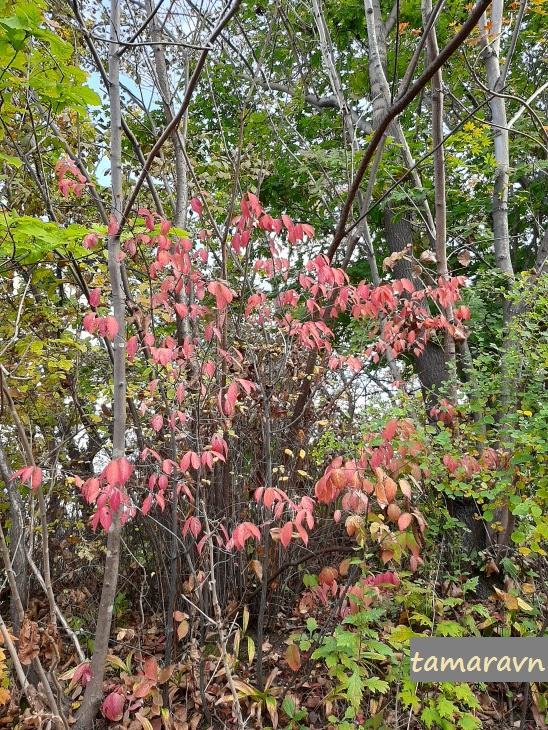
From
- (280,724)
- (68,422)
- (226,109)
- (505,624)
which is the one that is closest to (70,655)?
(280,724)

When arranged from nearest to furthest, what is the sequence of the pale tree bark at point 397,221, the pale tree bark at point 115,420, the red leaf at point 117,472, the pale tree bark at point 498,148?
the red leaf at point 117,472
the pale tree bark at point 115,420
the pale tree bark at point 498,148
the pale tree bark at point 397,221

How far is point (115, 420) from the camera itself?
2.28 meters

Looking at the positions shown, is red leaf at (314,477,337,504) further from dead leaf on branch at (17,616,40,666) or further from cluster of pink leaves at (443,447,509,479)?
dead leaf on branch at (17,616,40,666)

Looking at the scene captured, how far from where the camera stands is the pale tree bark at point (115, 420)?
2.20m

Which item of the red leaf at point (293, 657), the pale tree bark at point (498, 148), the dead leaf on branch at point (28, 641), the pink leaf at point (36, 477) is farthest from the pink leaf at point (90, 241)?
the pale tree bark at point (498, 148)

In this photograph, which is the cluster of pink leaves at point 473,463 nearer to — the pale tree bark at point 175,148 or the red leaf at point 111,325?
the red leaf at point 111,325

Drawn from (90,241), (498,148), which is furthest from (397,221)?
(90,241)

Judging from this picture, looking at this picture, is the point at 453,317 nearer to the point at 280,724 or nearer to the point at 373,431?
the point at 373,431

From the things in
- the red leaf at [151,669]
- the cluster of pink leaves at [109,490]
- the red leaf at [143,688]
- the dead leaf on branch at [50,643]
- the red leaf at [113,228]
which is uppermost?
the red leaf at [113,228]

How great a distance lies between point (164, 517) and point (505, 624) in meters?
1.91

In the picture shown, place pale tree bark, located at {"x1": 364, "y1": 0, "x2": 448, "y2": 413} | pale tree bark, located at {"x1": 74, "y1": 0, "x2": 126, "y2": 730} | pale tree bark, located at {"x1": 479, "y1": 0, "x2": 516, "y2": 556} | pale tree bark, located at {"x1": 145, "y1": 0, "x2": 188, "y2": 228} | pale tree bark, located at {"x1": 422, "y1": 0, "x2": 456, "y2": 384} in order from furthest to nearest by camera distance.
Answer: pale tree bark, located at {"x1": 364, "y1": 0, "x2": 448, "y2": 413}
pale tree bark, located at {"x1": 479, "y1": 0, "x2": 516, "y2": 556}
pale tree bark, located at {"x1": 145, "y1": 0, "x2": 188, "y2": 228}
pale tree bark, located at {"x1": 422, "y1": 0, "x2": 456, "y2": 384}
pale tree bark, located at {"x1": 74, "y1": 0, "x2": 126, "y2": 730}

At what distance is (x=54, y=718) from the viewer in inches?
76.6

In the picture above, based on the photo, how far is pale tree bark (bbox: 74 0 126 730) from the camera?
2.20m

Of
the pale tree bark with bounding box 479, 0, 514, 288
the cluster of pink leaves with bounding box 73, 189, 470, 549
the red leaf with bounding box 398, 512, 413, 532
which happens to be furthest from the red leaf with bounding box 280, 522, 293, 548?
the pale tree bark with bounding box 479, 0, 514, 288
